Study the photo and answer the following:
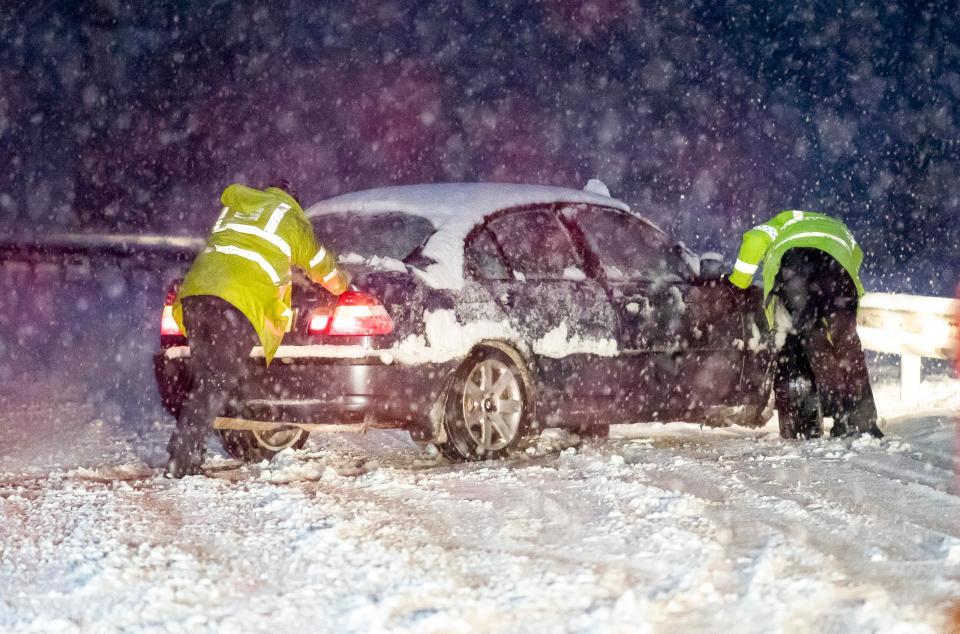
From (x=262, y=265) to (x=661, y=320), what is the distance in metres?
2.44

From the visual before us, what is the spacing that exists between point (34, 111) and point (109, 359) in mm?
32114

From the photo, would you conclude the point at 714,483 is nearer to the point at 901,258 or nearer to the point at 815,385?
the point at 815,385

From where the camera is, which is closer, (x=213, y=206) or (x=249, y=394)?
(x=249, y=394)

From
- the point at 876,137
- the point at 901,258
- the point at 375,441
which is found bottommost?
the point at 375,441

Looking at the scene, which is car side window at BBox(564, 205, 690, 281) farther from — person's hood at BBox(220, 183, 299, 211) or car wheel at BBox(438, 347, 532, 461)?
person's hood at BBox(220, 183, 299, 211)

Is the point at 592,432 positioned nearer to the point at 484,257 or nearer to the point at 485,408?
the point at 485,408

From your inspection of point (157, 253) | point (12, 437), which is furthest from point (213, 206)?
point (12, 437)

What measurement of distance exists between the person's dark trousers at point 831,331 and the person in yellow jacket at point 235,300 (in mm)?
2769

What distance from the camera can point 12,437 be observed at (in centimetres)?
838

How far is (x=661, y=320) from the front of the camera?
7262 mm

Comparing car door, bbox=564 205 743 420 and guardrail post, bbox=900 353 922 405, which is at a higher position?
car door, bbox=564 205 743 420

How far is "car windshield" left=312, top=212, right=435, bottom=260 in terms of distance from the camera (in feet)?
21.7

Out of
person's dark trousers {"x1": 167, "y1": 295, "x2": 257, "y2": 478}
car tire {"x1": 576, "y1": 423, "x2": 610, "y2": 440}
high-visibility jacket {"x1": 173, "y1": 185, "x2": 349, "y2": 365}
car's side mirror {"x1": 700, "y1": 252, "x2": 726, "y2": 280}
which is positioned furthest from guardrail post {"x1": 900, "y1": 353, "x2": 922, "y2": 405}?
person's dark trousers {"x1": 167, "y1": 295, "x2": 257, "y2": 478}

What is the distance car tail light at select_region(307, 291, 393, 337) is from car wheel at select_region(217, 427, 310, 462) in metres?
1.30
